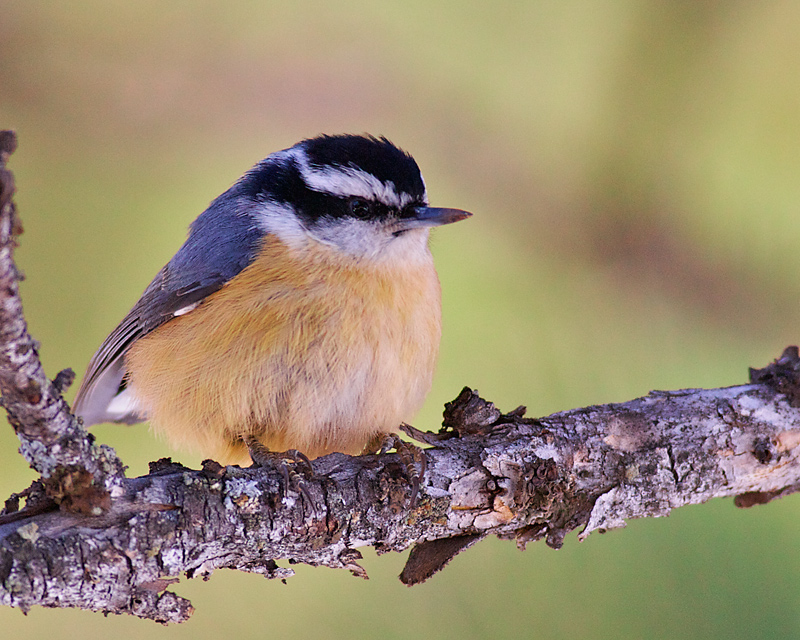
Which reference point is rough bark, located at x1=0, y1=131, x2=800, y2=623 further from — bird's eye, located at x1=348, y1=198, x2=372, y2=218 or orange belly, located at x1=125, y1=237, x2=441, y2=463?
bird's eye, located at x1=348, y1=198, x2=372, y2=218

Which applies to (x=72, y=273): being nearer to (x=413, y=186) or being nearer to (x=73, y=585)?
(x=413, y=186)

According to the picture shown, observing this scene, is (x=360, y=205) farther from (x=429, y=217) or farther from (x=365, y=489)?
(x=365, y=489)

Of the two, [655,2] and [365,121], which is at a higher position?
[655,2]

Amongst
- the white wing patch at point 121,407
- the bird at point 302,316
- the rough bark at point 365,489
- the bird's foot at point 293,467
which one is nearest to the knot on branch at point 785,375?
the rough bark at point 365,489

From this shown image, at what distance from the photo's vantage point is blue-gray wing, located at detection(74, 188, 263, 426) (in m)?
1.84

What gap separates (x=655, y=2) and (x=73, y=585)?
217 cm

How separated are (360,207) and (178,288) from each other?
0.53 m

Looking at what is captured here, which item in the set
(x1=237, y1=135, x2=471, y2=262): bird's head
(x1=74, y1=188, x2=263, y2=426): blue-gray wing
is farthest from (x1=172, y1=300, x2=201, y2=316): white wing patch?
(x1=237, y1=135, x2=471, y2=262): bird's head

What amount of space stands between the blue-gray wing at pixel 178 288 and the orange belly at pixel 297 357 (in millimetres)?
51

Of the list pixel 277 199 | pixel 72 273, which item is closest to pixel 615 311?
pixel 277 199

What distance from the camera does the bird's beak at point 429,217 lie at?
69.2 inches

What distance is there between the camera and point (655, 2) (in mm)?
2184

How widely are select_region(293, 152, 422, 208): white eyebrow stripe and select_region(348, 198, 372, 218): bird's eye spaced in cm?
1

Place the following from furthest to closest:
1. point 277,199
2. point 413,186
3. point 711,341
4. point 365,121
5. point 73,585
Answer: point 365,121 → point 711,341 → point 277,199 → point 413,186 → point 73,585
